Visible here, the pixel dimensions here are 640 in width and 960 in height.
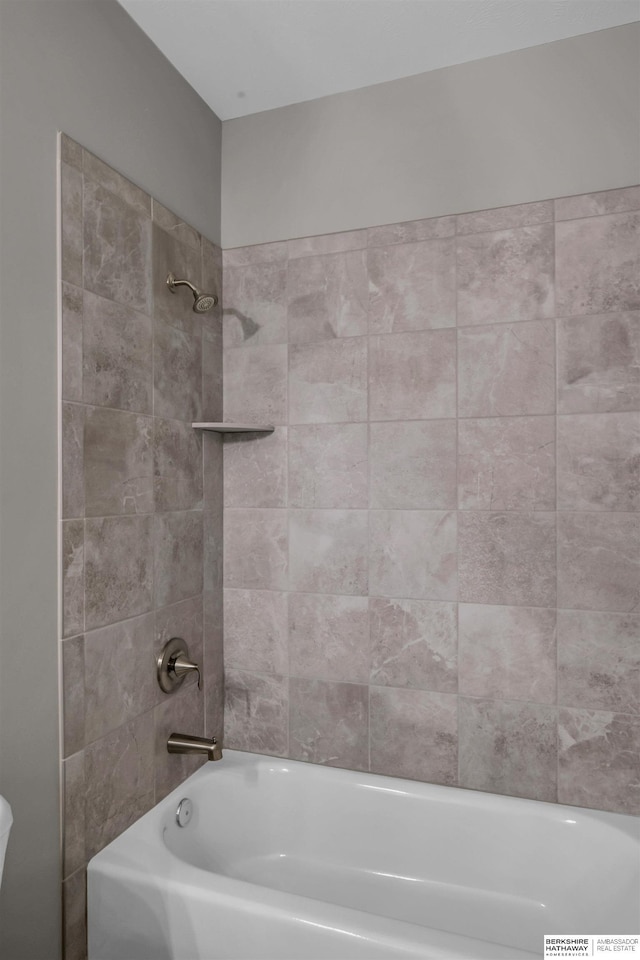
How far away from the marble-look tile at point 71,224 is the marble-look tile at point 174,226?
13.1 inches

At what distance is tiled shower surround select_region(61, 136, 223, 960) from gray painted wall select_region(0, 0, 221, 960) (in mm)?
41

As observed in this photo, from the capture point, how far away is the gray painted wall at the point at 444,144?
171 cm

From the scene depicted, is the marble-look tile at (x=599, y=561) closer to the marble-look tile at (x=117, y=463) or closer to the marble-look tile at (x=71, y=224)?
the marble-look tile at (x=117, y=463)

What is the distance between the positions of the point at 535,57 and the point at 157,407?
1455 millimetres

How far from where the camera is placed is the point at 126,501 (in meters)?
1.61

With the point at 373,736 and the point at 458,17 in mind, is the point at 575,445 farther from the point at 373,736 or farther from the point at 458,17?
the point at 458,17

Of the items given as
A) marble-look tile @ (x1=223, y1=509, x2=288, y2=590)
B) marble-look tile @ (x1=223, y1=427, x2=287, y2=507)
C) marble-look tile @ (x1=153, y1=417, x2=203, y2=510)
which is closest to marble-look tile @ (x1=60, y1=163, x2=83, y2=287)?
marble-look tile @ (x1=153, y1=417, x2=203, y2=510)

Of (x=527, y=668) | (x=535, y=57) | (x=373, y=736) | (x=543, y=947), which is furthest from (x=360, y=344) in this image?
(x=543, y=947)

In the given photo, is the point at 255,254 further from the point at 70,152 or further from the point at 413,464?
the point at 413,464

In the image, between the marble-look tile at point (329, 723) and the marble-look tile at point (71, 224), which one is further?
the marble-look tile at point (329, 723)

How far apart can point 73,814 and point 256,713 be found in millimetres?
744

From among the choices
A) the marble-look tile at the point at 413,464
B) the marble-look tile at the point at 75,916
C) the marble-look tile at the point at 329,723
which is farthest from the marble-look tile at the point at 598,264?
the marble-look tile at the point at 75,916

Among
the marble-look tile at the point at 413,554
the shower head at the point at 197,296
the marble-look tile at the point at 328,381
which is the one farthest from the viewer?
the marble-look tile at the point at 328,381

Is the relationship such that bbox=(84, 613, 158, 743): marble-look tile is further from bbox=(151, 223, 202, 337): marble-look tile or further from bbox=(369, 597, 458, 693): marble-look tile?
bbox=(151, 223, 202, 337): marble-look tile
